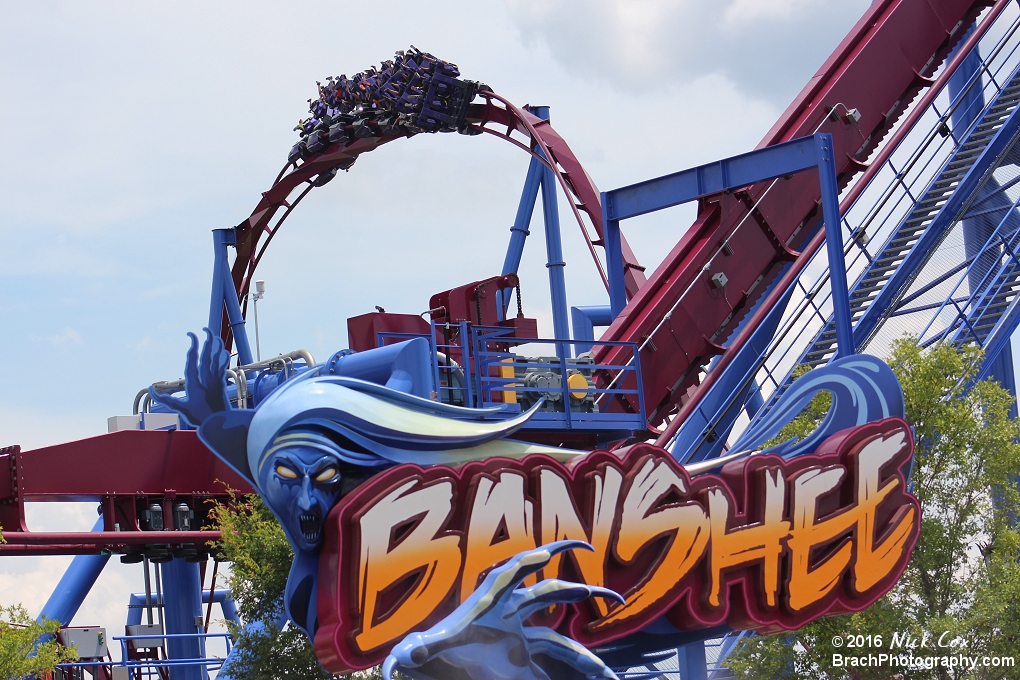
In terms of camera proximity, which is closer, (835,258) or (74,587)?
(835,258)

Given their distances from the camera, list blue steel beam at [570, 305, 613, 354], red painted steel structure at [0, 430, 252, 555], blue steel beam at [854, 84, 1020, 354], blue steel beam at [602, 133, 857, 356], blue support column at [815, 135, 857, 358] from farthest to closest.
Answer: blue steel beam at [570, 305, 613, 354], red painted steel structure at [0, 430, 252, 555], blue steel beam at [854, 84, 1020, 354], blue steel beam at [602, 133, 857, 356], blue support column at [815, 135, 857, 358]

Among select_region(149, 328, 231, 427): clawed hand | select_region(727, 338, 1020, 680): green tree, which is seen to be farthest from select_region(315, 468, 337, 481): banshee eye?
select_region(727, 338, 1020, 680): green tree

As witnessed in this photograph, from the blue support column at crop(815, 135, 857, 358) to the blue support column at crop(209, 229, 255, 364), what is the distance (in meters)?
13.5

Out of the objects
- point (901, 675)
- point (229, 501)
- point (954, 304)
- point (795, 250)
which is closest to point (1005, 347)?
point (954, 304)

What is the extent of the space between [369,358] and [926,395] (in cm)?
598

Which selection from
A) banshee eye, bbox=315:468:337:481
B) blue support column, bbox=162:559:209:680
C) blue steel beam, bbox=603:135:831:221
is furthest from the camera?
blue support column, bbox=162:559:209:680

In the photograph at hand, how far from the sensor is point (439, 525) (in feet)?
39.5

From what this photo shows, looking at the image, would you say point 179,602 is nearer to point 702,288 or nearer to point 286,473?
point 702,288

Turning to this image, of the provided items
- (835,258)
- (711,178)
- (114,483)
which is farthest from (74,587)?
(835,258)

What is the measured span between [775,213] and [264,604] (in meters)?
8.46

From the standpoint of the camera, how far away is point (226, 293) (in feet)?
88.7

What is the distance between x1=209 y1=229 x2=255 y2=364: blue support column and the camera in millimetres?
27047

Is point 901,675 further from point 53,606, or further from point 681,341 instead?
point 53,606

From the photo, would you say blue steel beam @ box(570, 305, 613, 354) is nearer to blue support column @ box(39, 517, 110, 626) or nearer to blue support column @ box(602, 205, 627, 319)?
blue support column @ box(602, 205, 627, 319)
